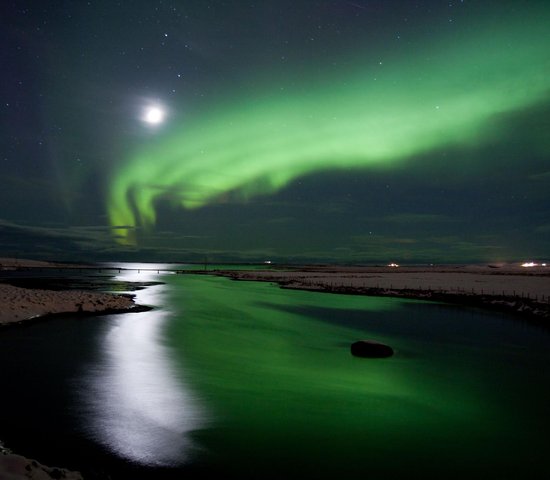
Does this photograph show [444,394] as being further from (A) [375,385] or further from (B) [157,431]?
(B) [157,431]

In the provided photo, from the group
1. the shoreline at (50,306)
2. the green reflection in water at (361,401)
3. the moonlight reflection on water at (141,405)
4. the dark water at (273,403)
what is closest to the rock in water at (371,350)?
the green reflection in water at (361,401)

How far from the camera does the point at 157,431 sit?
11.8m

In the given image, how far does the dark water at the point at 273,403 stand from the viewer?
10.2 m

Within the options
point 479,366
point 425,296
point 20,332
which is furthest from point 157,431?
point 425,296

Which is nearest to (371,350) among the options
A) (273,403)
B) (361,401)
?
(361,401)

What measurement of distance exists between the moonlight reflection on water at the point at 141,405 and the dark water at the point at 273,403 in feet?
0.22

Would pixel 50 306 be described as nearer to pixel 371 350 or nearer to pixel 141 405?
pixel 141 405

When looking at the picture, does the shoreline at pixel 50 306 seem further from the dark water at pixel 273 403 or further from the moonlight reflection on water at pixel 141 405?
the moonlight reflection on water at pixel 141 405

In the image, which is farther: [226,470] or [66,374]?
[66,374]

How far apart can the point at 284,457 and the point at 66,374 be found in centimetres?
1225

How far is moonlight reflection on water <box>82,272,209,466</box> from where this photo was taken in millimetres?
10648

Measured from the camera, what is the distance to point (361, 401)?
1555cm

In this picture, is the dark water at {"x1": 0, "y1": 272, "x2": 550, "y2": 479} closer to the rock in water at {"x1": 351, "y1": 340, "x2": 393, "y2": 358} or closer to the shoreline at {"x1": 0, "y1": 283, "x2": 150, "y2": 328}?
the rock in water at {"x1": 351, "y1": 340, "x2": 393, "y2": 358}

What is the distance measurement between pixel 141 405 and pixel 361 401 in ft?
28.2
